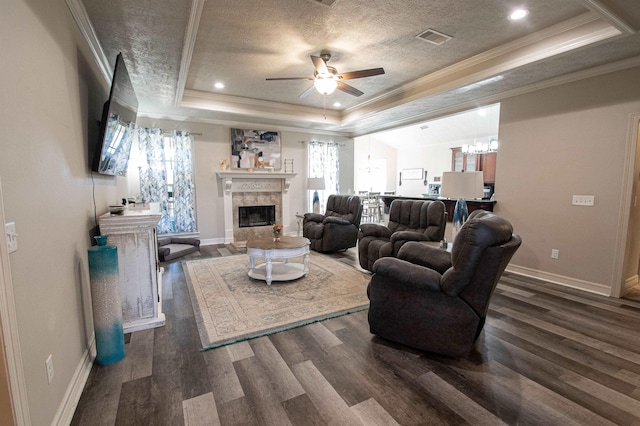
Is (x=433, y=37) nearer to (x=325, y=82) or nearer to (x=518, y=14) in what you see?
(x=518, y=14)

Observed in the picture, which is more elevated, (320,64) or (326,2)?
(326,2)

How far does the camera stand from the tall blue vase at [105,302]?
7.07 ft

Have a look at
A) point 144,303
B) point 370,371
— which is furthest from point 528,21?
point 144,303

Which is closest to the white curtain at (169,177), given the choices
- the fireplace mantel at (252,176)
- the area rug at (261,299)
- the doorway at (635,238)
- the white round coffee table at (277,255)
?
the fireplace mantel at (252,176)

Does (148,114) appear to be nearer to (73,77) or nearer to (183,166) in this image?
(183,166)

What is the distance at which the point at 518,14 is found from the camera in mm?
2795

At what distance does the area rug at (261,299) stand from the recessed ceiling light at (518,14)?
3176 millimetres

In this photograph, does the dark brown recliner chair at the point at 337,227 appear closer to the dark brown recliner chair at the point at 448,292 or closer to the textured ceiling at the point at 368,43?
the textured ceiling at the point at 368,43

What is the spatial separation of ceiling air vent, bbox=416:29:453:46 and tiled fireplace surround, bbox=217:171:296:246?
13.8 feet

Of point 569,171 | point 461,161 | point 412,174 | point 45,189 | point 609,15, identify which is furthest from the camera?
point 412,174

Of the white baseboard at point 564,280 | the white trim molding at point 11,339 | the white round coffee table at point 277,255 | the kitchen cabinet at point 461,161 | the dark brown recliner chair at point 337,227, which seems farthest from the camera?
the kitchen cabinet at point 461,161

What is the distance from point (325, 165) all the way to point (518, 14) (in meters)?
5.16

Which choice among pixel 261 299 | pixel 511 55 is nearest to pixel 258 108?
pixel 261 299

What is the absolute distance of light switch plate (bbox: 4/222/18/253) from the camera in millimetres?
1196
